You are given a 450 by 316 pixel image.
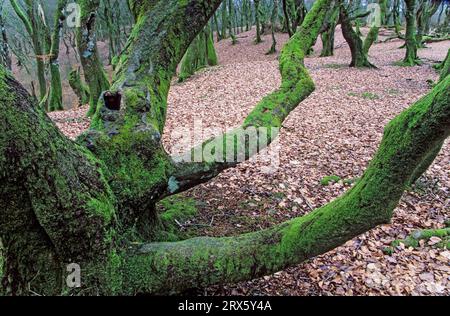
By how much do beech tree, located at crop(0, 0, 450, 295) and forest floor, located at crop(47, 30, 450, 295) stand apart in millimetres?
1015

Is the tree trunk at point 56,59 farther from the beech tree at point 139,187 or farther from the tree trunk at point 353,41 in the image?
the tree trunk at point 353,41

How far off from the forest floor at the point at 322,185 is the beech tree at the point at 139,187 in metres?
1.01

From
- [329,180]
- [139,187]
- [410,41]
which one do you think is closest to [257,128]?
[139,187]

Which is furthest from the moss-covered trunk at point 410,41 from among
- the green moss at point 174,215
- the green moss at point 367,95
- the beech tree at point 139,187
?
the green moss at point 174,215

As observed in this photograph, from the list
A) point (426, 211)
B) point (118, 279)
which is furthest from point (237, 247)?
point (426, 211)

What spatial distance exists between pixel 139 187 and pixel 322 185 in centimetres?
400

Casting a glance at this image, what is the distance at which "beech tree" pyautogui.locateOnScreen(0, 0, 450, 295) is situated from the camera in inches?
82.0

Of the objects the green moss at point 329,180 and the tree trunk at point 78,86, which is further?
the tree trunk at point 78,86

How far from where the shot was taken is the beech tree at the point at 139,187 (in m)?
2.08

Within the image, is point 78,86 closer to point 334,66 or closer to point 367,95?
point 367,95

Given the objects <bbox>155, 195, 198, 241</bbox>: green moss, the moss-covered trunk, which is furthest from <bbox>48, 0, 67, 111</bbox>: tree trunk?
the moss-covered trunk

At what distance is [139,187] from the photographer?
3031mm

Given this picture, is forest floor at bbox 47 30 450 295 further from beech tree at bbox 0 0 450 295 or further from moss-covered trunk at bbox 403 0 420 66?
moss-covered trunk at bbox 403 0 420 66
